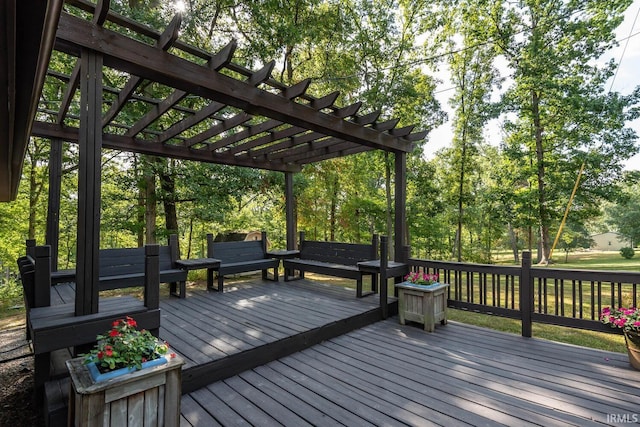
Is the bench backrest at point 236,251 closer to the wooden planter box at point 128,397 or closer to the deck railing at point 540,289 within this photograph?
the deck railing at point 540,289

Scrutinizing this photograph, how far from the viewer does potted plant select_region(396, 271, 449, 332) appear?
3.59 m

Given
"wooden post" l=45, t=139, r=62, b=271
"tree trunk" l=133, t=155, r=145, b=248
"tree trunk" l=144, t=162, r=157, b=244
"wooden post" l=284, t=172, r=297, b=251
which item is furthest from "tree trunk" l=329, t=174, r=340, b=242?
"wooden post" l=45, t=139, r=62, b=271

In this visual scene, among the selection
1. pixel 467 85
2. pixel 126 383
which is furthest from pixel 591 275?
pixel 467 85

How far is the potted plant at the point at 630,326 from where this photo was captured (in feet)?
8.33

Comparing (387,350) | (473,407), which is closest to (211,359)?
(387,350)

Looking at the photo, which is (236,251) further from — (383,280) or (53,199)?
(383,280)

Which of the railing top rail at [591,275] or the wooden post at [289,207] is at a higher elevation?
the wooden post at [289,207]

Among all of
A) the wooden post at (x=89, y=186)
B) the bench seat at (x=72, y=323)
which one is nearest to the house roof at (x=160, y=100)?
the wooden post at (x=89, y=186)

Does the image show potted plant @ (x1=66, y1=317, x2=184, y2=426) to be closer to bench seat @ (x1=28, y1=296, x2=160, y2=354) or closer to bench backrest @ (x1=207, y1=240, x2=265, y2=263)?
bench seat @ (x1=28, y1=296, x2=160, y2=354)

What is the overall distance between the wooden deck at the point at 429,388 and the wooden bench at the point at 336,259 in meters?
1.64

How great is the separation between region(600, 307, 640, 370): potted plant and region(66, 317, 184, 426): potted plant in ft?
12.0

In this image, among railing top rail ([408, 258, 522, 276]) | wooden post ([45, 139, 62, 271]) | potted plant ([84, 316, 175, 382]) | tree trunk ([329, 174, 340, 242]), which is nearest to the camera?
potted plant ([84, 316, 175, 382])

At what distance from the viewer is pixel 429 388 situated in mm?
2305

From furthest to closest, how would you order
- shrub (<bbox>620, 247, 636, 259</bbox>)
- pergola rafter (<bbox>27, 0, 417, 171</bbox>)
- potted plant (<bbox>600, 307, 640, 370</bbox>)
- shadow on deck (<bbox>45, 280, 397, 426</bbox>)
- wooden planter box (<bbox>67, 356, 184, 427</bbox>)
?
shrub (<bbox>620, 247, 636, 259</bbox>) < potted plant (<bbox>600, 307, 640, 370</bbox>) < shadow on deck (<bbox>45, 280, 397, 426</bbox>) < pergola rafter (<bbox>27, 0, 417, 171</bbox>) < wooden planter box (<bbox>67, 356, 184, 427</bbox>)
